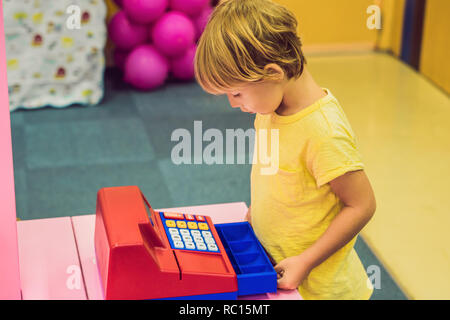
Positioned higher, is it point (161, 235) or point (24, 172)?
point (161, 235)

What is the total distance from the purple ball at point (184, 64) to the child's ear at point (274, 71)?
238cm

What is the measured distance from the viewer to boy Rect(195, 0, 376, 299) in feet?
2.71

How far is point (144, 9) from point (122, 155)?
82cm

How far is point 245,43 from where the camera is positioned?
32.2 inches

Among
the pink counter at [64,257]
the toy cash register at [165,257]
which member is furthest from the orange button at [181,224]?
the pink counter at [64,257]

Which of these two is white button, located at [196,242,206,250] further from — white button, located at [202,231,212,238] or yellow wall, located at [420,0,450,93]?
yellow wall, located at [420,0,450,93]

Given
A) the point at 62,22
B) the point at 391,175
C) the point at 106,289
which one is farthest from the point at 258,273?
the point at 62,22

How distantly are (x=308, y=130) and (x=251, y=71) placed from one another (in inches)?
5.3

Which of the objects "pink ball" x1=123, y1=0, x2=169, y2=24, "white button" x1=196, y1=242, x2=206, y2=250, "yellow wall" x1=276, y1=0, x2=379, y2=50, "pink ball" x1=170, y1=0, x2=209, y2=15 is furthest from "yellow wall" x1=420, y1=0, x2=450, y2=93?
"white button" x1=196, y1=242, x2=206, y2=250

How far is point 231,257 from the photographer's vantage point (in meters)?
0.92

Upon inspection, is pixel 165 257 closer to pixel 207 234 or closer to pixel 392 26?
pixel 207 234

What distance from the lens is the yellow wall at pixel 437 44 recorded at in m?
3.20

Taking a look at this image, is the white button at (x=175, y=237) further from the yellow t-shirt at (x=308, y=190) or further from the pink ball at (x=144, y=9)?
the pink ball at (x=144, y=9)

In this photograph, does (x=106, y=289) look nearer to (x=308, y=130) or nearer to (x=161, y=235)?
(x=161, y=235)
